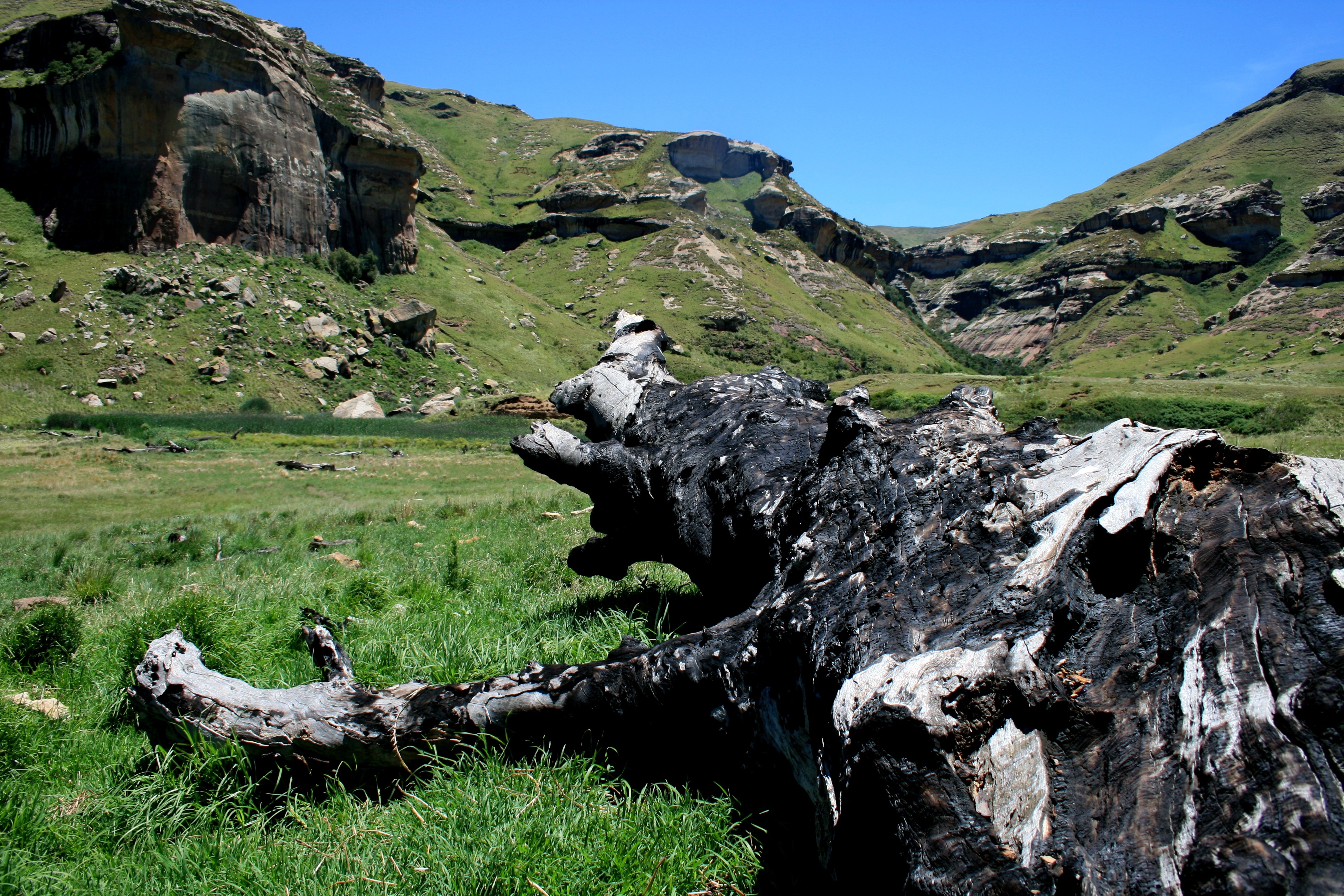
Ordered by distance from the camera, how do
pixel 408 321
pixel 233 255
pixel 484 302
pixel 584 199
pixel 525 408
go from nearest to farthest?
1. pixel 525 408
2. pixel 233 255
3. pixel 408 321
4. pixel 484 302
5. pixel 584 199

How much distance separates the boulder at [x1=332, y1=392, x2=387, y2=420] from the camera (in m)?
44.0

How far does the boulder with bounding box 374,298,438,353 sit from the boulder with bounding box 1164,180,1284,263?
149917 mm

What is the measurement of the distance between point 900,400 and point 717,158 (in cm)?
16871

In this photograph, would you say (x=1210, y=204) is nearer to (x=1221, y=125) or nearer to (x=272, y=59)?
(x=1221, y=125)

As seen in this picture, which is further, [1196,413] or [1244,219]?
[1244,219]

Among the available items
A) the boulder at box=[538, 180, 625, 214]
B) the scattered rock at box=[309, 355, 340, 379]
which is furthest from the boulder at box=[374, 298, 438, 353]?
the boulder at box=[538, 180, 625, 214]

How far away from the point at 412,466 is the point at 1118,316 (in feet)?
464

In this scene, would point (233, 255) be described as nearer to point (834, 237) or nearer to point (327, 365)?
point (327, 365)

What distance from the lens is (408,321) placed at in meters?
55.2

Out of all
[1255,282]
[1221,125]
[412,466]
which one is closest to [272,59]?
[412,466]

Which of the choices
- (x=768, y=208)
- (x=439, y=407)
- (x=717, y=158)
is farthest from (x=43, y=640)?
(x=717, y=158)

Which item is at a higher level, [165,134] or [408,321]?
[165,134]

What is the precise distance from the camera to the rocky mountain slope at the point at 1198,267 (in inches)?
3802

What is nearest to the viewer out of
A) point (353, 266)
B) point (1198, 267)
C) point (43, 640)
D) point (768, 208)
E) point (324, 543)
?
point (43, 640)
